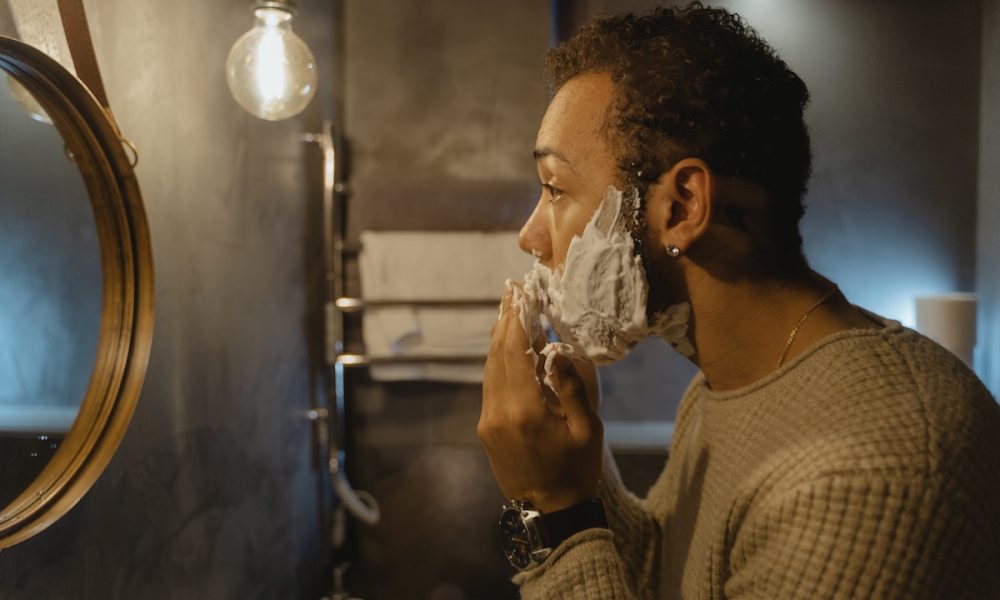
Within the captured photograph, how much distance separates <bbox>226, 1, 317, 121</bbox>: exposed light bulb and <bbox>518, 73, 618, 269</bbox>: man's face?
65 centimetres

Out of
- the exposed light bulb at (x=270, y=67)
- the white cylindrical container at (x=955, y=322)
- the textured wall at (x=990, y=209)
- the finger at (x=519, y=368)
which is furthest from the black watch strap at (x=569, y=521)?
the textured wall at (x=990, y=209)

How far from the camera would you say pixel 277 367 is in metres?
1.60

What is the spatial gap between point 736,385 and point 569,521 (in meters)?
0.24

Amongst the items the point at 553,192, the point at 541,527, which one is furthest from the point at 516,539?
the point at 553,192

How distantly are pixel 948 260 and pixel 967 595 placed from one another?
1820 mm

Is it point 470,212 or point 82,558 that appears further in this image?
point 470,212

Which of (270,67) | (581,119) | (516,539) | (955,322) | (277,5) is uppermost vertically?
(277,5)

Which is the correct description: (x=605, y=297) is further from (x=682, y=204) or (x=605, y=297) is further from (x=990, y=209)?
(x=990, y=209)

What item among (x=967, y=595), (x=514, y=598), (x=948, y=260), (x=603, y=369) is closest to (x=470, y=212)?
(x=603, y=369)

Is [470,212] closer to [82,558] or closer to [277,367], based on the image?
[277,367]

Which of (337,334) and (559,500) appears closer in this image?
(559,500)

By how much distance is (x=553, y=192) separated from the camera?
0.85 meters

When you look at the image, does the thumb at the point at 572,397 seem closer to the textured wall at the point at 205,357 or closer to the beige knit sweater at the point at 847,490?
the beige knit sweater at the point at 847,490

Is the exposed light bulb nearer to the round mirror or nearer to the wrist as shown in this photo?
the round mirror
